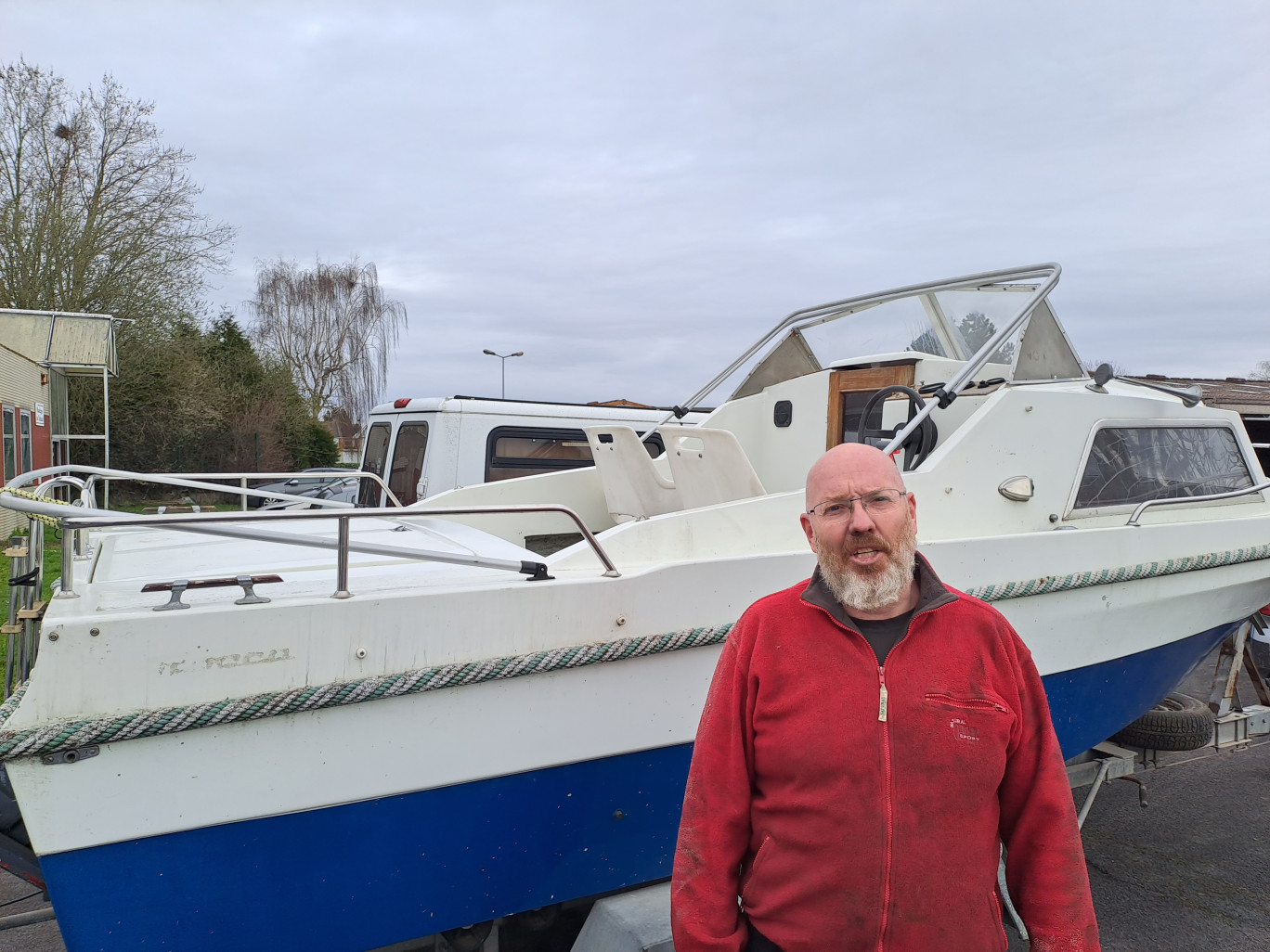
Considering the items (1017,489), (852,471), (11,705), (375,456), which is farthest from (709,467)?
(375,456)

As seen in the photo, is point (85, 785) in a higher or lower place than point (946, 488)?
lower

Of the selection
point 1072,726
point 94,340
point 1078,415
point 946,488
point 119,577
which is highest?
point 94,340

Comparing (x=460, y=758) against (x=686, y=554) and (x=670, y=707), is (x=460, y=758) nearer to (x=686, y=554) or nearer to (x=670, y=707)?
(x=670, y=707)

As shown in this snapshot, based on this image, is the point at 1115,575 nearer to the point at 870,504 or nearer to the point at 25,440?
the point at 870,504

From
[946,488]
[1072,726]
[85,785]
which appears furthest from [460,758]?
[1072,726]

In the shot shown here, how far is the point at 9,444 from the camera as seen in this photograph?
1336cm

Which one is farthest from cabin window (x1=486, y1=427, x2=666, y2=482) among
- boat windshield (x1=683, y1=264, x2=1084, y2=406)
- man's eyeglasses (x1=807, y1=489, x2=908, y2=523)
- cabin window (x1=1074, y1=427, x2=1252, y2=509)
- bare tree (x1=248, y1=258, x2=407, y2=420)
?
bare tree (x1=248, y1=258, x2=407, y2=420)

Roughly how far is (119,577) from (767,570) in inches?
79.6

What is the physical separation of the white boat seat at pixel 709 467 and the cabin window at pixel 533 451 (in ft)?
10.0

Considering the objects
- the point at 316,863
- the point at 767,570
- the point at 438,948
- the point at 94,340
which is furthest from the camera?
the point at 94,340

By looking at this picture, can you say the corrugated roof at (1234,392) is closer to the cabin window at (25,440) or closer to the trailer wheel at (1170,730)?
the trailer wheel at (1170,730)

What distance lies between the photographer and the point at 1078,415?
3525 millimetres

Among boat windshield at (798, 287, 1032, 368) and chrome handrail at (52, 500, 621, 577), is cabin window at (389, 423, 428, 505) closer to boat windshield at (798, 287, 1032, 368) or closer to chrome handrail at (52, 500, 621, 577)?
boat windshield at (798, 287, 1032, 368)

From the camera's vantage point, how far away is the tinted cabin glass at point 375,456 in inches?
275
